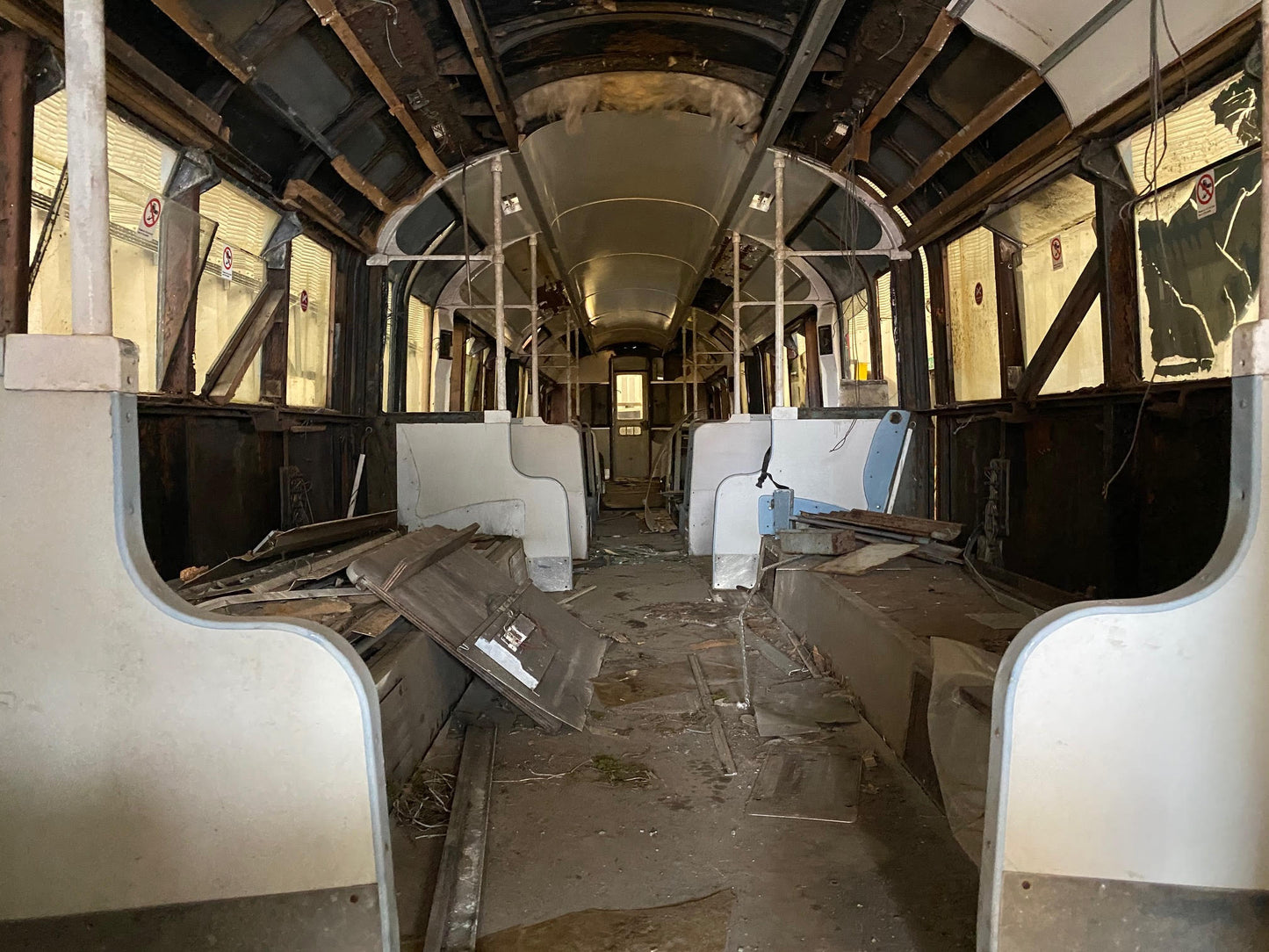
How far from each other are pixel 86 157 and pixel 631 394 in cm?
1919

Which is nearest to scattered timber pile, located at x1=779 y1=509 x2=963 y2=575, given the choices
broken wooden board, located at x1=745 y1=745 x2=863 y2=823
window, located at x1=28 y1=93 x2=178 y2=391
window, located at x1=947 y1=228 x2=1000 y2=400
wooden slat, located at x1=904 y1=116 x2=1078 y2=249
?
window, located at x1=947 y1=228 x2=1000 y2=400

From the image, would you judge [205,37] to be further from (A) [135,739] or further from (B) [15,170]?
(A) [135,739]

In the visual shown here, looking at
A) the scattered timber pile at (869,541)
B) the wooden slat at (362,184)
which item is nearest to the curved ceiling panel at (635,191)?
the wooden slat at (362,184)

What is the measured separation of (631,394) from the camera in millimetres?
20891

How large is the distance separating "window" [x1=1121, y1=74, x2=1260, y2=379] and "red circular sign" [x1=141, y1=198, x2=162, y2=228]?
191 inches

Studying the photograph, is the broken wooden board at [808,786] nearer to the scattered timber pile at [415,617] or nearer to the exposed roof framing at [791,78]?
the scattered timber pile at [415,617]

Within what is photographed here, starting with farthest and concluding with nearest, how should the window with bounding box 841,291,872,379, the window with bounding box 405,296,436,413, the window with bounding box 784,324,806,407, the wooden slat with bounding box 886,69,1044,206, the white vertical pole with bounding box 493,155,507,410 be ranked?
the window with bounding box 784,324,806,407 → the window with bounding box 405,296,436,413 → the window with bounding box 841,291,872,379 → the white vertical pole with bounding box 493,155,507,410 → the wooden slat with bounding box 886,69,1044,206

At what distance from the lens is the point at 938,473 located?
699 cm

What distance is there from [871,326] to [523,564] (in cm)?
422

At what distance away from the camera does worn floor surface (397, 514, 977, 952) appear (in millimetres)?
2420

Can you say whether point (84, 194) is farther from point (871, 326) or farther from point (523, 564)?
point (871, 326)

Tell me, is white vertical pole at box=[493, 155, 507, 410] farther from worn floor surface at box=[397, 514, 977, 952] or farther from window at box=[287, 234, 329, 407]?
worn floor surface at box=[397, 514, 977, 952]

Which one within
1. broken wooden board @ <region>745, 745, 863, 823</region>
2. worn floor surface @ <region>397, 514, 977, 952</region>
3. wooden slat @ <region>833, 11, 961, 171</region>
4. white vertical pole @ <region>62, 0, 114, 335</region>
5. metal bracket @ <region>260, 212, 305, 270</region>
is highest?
→ wooden slat @ <region>833, 11, 961, 171</region>

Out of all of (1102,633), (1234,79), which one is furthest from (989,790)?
(1234,79)
